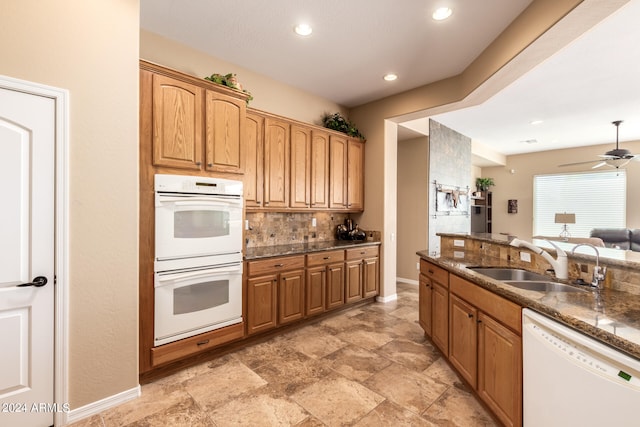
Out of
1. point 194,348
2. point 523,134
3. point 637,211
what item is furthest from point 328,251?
point 637,211

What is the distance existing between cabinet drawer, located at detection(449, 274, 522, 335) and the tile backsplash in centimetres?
226

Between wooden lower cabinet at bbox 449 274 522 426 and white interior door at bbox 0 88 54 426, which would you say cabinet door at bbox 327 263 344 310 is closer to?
wooden lower cabinet at bbox 449 274 522 426

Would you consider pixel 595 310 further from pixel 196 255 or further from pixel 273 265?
pixel 196 255

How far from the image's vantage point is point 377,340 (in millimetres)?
3242

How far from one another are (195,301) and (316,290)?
59.2 inches

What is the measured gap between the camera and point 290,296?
3.37 metres

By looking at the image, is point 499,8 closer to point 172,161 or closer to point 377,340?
point 172,161

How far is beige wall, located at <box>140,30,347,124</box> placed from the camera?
2.91 metres

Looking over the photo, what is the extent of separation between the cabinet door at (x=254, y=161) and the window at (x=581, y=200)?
792 cm

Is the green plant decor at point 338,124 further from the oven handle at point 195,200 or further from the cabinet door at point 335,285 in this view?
the oven handle at point 195,200

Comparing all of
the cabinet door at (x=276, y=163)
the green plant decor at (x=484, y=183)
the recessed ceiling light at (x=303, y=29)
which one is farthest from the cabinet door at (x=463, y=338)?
the green plant decor at (x=484, y=183)

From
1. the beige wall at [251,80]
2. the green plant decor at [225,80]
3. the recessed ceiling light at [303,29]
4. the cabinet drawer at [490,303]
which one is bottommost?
the cabinet drawer at [490,303]

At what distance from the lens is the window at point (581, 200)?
22.3 feet

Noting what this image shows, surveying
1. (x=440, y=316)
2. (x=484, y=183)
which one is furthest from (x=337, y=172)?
(x=484, y=183)
